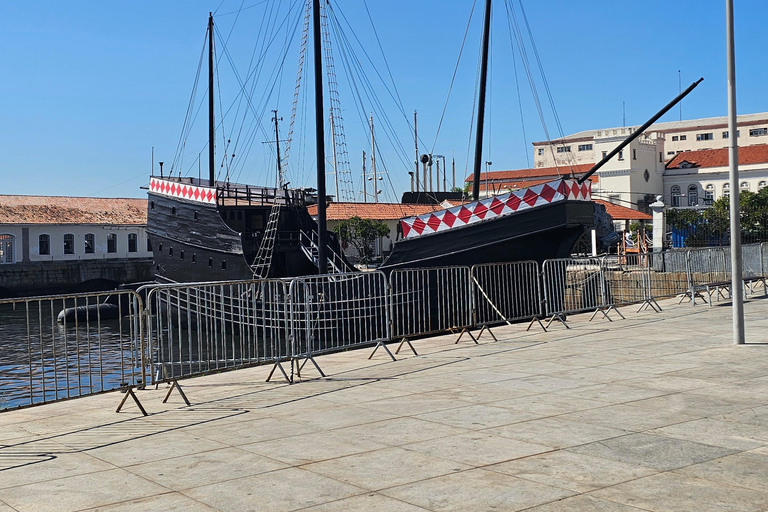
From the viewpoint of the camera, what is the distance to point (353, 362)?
10789 millimetres

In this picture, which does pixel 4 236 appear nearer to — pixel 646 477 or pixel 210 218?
pixel 210 218

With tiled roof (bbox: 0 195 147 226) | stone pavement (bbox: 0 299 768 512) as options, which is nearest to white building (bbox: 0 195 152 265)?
tiled roof (bbox: 0 195 147 226)

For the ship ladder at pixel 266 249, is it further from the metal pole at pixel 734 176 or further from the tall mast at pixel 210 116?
the metal pole at pixel 734 176

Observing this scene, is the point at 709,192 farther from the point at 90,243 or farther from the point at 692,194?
the point at 90,243

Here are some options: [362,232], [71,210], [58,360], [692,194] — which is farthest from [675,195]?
[58,360]

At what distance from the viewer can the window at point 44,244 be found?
5253 centimetres

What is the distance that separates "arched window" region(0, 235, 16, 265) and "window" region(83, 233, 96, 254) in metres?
5.16

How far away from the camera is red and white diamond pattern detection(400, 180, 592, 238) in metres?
19.3

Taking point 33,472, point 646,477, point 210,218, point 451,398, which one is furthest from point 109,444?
point 210,218

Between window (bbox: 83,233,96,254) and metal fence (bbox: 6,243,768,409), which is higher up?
window (bbox: 83,233,96,254)

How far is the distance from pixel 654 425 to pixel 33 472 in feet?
15.8

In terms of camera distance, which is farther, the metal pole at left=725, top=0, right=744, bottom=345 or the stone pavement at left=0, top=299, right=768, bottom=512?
the metal pole at left=725, top=0, right=744, bottom=345

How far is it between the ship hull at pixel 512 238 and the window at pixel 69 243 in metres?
39.7

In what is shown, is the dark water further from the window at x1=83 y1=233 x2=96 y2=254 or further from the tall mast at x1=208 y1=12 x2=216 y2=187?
the window at x1=83 y1=233 x2=96 y2=254
